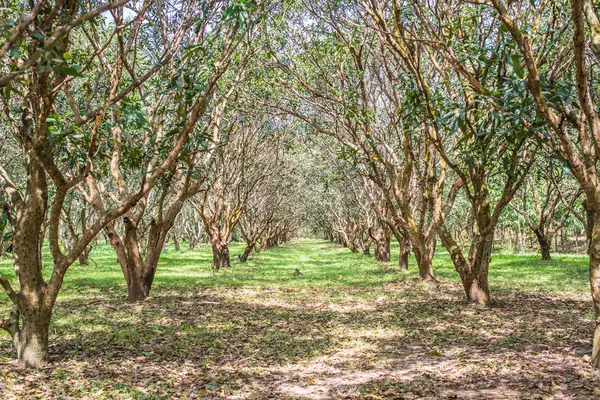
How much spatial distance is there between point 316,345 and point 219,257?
18403 mm

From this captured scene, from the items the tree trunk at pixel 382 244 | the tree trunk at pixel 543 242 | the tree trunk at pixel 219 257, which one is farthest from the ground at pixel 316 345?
the tree trunk at pixel 382 244

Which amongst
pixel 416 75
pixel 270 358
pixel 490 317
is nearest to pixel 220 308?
pixel 270 358

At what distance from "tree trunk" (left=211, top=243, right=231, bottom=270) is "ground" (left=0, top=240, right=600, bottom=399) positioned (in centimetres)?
955

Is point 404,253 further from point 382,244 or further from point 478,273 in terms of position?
point 478,273

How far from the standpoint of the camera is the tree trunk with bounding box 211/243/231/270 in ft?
91.5

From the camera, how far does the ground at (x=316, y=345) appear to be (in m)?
7.16

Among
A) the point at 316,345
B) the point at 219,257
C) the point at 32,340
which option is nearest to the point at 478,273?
the point at 316,345

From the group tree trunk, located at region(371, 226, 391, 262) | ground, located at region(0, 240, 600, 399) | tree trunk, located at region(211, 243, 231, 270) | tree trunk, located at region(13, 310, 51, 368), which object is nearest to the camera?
ground, located at region(0, 240, 600, 399)

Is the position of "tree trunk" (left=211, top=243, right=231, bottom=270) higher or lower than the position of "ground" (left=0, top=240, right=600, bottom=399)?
higher

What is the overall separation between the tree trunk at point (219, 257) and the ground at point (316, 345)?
9552mm

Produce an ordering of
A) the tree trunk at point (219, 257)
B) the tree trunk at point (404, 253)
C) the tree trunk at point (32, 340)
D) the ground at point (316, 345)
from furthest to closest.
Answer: the tree trunk at point (219, 257), the tree trunk at point (404, 253), the tree trunk at point (32, 340), the ground at point (316, 345)

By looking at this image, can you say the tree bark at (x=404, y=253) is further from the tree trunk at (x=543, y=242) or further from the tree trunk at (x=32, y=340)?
the tree trunk at (x=32, y=340)

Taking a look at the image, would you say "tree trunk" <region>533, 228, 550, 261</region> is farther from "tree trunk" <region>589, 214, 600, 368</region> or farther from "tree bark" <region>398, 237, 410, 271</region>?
"tree trunk" <region>589, 214, 600, 368</region>

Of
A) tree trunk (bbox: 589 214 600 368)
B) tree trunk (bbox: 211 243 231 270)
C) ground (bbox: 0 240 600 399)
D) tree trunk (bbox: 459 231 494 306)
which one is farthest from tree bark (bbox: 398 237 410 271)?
tree trunk (bbox: 589 214 600 368)
